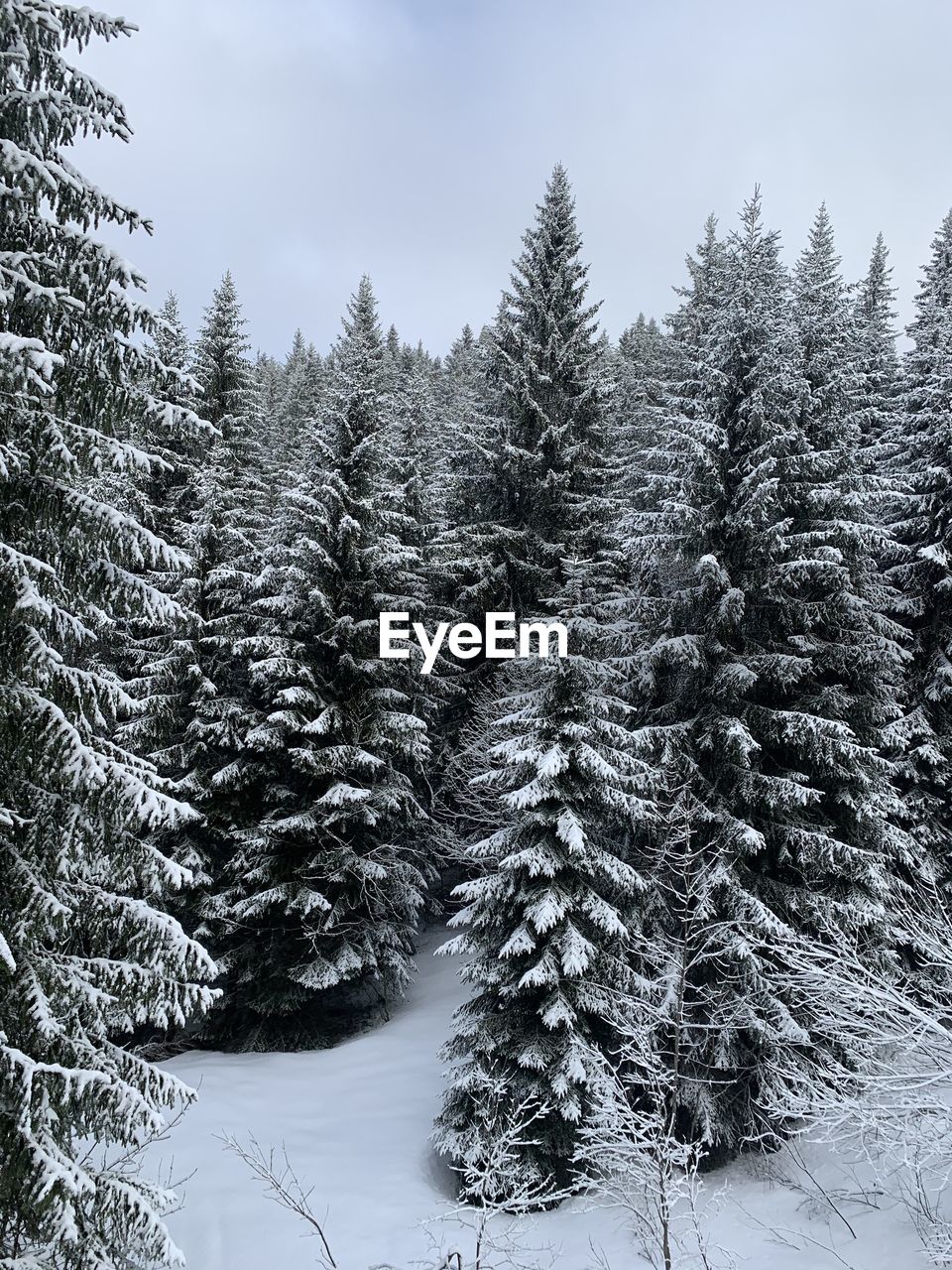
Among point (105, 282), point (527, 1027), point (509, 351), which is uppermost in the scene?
point (509, 351)

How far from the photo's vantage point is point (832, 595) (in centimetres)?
1396

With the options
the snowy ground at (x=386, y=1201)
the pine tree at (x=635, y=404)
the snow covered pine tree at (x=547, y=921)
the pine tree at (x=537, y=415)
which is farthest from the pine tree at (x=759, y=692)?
the pine tree at (x=537, y=415)

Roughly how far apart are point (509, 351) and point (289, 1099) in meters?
17.1

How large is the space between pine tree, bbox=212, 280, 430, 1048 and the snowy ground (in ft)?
6.34

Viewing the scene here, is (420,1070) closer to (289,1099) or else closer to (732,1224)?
(289,1099)

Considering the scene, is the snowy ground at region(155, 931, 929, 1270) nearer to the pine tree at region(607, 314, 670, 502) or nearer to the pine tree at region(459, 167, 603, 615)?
the pine tree at region(459, 167, 603, 615)

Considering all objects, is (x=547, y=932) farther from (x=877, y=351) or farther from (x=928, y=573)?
(x=877, y=351)

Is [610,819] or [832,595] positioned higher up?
[832,595]

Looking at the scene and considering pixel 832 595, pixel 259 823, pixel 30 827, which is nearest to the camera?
pixel 30 827

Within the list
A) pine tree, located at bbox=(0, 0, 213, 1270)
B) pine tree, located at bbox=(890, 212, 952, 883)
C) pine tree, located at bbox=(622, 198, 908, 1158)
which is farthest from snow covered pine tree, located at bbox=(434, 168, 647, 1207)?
pine tree, located at bbox=(890, 212, 952, 883)

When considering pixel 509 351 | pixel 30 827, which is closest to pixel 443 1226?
pixel 30 827

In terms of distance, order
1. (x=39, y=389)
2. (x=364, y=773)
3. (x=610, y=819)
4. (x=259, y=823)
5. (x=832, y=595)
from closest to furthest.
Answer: (x=39, y=389) < (x=610, y=819) < (x=832, y=595) < (x=259, y=823) < (x=364, y=773)

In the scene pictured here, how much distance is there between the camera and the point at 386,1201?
11.1 m

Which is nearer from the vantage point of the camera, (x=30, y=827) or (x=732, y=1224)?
(x=30, y=827)
